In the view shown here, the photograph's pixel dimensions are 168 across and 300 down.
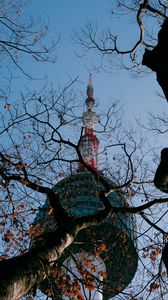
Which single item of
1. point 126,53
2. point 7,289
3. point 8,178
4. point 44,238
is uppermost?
point 126,53

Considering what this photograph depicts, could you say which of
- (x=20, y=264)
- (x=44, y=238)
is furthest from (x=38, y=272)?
(x=44, y=238)

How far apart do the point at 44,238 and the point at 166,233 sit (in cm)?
305

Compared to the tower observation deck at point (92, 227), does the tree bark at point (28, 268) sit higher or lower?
lower

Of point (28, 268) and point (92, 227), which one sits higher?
point (92, 227)

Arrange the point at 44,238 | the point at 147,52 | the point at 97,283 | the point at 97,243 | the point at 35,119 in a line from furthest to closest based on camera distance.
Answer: the point at 97,243 < the point at 35,119 < the point at 97,283 < the point at 44,238 < the point at 147,52

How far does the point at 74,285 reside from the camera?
25.0ft

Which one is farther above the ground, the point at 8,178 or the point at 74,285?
the point at 8,178

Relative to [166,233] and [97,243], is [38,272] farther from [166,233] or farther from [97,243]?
[97,243]

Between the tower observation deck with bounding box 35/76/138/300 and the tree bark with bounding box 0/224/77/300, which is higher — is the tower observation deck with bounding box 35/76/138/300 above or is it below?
above

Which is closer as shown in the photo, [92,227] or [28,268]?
[28,268]

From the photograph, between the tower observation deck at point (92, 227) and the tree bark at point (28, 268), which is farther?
the tower observation deck at point (92, 227)

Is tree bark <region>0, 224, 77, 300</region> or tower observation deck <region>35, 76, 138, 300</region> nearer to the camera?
tree bark <region>0, 224, 77, 300</region>

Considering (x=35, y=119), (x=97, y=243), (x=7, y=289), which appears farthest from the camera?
(x=97, y=243)

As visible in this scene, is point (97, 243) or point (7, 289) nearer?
point (7, 289)
